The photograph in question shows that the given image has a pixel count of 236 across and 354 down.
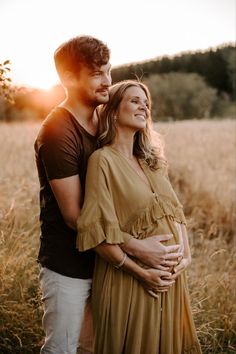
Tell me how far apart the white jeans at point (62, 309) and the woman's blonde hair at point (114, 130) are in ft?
2.67

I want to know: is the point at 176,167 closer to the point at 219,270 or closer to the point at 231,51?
the point at 219,270

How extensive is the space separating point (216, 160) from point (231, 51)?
70.9ft

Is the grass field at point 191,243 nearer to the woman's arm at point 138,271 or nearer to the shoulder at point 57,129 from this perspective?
the woman's arm at point 138,271

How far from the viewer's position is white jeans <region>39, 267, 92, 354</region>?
8.93 feet

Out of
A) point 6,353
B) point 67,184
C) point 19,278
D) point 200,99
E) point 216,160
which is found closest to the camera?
point 67,184

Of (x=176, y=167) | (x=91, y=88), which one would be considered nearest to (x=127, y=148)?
(x=91, y=88)

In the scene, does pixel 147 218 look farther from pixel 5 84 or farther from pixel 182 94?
pixel 182 94

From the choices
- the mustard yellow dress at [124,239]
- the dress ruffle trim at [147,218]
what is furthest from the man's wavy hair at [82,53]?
the dress ruffle trim at [147,218]

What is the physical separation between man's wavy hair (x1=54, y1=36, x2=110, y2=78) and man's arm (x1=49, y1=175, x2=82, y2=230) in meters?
0.64

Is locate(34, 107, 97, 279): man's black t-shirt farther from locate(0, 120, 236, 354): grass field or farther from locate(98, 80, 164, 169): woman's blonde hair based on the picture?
locate(0, 120, 236, 354): grass field

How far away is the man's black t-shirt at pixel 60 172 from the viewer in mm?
2549

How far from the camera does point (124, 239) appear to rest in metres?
2.62

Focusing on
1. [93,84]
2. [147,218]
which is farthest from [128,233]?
[93,84]

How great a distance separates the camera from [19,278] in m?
3.90
